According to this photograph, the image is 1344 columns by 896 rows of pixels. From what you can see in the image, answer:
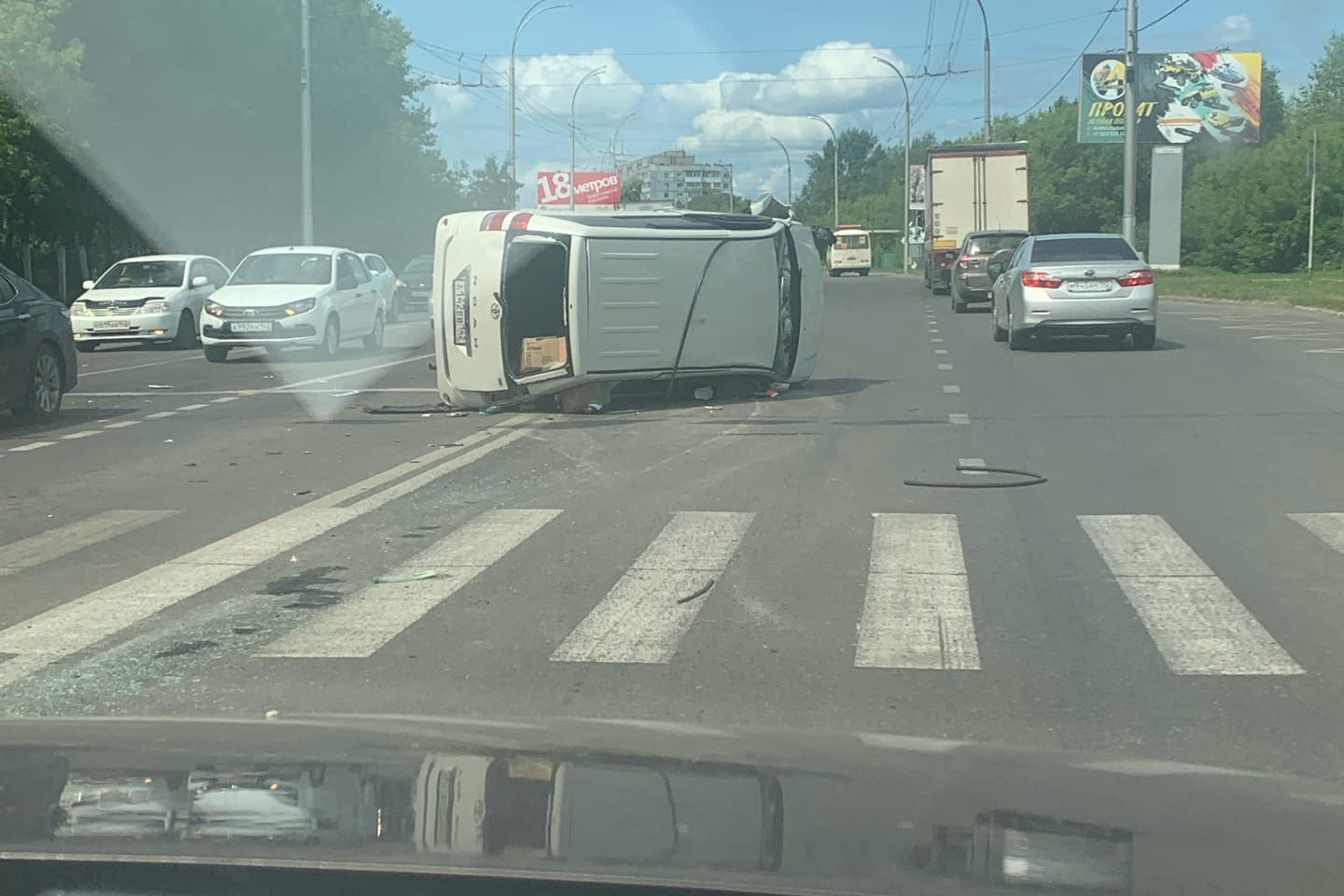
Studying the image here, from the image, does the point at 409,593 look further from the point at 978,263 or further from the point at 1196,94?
the point at 1196,94

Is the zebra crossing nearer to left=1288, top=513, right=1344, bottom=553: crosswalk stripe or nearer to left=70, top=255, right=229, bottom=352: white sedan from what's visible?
left=1288, top=513, right=1344, bottom=553: crosswalk stripe

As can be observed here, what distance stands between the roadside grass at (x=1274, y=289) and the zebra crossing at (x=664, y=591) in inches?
954

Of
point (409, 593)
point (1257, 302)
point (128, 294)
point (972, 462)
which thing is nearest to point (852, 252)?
point (1257, 302)

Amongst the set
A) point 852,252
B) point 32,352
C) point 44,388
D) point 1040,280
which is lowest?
point 44,388

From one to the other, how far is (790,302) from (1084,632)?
9.59 meters

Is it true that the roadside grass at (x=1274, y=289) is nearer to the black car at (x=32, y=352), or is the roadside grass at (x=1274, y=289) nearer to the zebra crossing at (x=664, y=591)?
the black car at (x=32, y=352)

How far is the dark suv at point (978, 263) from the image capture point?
32938mm

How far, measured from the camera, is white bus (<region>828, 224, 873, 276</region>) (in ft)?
255

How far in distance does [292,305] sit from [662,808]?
68.4 ft

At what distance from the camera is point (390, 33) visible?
63906mm

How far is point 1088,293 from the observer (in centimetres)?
2080

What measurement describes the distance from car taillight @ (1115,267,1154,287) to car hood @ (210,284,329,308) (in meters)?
11.3

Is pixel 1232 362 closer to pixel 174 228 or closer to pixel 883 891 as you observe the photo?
pixel 883 891

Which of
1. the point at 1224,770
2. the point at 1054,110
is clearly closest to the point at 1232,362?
the point at 1224,770
